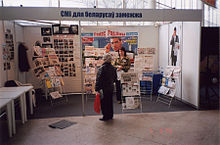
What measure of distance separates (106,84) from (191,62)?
2.78 metres

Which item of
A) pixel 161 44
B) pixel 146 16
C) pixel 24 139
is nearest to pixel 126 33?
pixel 161 44

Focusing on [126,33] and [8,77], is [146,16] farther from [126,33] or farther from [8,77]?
[8,77]

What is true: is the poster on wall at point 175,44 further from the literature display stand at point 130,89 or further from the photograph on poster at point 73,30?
the photograph on poster at point 73,30

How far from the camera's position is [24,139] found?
4.02 m

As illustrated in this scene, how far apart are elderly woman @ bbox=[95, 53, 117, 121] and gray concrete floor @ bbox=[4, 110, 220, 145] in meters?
0.29

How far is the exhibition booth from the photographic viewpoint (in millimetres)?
5211

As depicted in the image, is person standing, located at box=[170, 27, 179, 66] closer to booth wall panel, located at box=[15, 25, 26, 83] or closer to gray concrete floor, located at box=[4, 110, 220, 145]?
gray concrete floor, located at box=[4, 110, 220, 145]

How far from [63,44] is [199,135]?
18.6 feet

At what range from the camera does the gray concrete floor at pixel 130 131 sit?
387 centimetres

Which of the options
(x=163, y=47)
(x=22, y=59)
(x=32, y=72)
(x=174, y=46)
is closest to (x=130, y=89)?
(x=174, y=46)

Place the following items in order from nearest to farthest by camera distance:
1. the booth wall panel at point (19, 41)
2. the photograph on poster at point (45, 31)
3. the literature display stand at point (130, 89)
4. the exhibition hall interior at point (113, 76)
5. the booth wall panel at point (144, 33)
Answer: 1. the exhibition hall interior at point (113, 76)
2. the literature display stand at point (130, 89)
3. the photograph on poster at point (45, 31)
4. the booth wall panel at point (19, 41)
5. the booth wall panel at point (144, 33)

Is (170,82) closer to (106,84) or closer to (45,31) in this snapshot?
(106,84)

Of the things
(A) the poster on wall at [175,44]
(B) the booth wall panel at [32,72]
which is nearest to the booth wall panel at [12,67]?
(B) the booth wall panel at [32,72]

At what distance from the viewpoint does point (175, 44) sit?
22.8 feet
